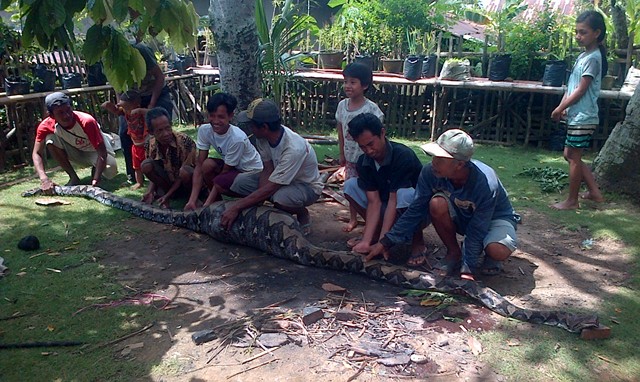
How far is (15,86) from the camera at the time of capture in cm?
791

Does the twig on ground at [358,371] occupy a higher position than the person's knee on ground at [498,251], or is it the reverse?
the person's knee on ground at [498,251]

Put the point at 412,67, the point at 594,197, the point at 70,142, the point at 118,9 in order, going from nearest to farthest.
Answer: the point at 118,9 < the point at 594,197 < the point at 70,142 < the point at 412,67

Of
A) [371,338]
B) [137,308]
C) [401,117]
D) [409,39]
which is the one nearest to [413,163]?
[371,338]

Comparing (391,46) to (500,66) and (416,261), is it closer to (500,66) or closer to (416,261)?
(500,66)

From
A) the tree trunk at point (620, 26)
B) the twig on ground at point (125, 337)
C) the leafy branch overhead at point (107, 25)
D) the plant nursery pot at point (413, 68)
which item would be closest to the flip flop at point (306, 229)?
the twig on ground at point (125, 337)

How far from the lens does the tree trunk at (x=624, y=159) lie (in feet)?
20.1

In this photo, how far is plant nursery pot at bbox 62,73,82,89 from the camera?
8.97 meters

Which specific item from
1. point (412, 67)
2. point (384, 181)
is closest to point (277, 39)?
point (412, 67)

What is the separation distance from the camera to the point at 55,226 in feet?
18.1

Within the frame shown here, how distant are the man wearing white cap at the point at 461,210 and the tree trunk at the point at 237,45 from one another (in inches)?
122

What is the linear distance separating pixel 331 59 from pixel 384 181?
7.62m

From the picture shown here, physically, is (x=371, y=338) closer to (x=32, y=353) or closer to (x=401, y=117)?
(x=32, y=353)

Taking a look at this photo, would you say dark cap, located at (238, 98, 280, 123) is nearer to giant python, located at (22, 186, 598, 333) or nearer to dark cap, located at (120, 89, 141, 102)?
giant python, located at (22, 186, 598, 333)

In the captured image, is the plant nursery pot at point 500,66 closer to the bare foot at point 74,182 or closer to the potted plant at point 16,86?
the bare foot at point 74,182
